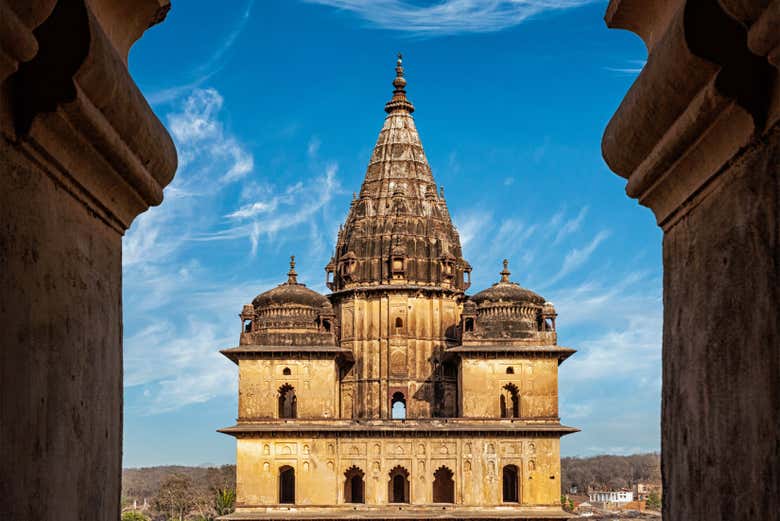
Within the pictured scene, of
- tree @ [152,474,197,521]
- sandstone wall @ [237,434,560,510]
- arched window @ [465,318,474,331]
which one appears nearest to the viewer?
sandstone wall @ [237,434,560,510]

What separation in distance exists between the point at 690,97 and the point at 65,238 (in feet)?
7.79

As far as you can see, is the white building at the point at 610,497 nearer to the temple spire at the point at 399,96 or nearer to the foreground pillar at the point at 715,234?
the temple spire at the point at 399,96

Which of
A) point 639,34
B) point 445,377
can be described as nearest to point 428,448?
point 445,377

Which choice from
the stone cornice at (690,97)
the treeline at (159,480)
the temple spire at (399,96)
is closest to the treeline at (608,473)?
the treeline at (159,480)

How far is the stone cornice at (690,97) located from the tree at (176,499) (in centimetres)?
8071

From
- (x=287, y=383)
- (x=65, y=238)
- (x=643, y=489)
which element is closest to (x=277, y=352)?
(x=287, y=383)

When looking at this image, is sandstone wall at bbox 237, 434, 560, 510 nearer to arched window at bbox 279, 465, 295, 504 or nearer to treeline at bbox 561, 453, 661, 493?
arched window at bbox 279, 465, 295, 504

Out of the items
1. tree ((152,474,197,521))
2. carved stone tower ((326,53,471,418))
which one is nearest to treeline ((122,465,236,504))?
tree ((152,474,197,521))

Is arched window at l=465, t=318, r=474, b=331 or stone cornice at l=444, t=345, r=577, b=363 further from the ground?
arched window at l=465, t=318, r=474, b=331

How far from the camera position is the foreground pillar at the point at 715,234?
3.56 m

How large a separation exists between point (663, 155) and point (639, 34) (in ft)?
3.03

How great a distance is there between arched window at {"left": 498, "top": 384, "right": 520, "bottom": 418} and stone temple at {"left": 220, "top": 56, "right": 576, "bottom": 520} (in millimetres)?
78

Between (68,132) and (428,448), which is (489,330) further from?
(68,132)

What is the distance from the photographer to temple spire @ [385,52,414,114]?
50438mm
